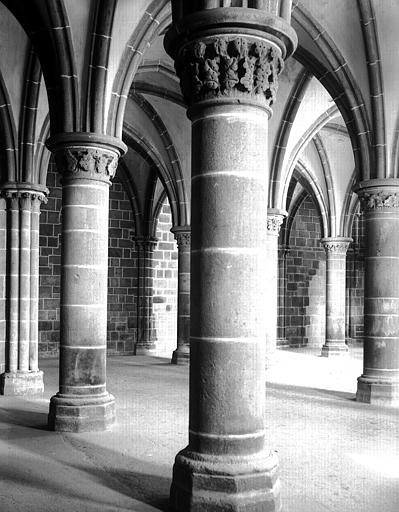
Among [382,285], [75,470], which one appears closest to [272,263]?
[382,285]

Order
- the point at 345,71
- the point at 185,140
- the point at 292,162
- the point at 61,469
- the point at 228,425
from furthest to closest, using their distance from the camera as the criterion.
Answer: the point at 185,140, the point at 292,162, the point at 345,71, the point at 61,469, the point at 228,425

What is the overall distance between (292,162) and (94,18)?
621 centimetres

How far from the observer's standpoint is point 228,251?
155 inches

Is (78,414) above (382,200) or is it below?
below

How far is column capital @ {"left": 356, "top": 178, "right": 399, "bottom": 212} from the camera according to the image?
8.34 m

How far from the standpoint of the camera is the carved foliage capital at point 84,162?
658 centimetres

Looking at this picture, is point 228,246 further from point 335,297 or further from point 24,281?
point 335,297

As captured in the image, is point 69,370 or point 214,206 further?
point 69,370

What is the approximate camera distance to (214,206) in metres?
3.96

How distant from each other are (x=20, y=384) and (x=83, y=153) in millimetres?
3998

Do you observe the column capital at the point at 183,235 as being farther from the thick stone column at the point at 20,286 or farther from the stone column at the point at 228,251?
the stone column at the point at 228,251

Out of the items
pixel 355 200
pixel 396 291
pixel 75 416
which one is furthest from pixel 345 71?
pixel 355 200

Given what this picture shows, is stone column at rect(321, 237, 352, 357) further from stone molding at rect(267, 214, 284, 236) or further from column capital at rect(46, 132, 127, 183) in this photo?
column capital at rect(46, 132, 127, 183)

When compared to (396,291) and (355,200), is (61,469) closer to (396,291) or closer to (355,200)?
(396,291)
